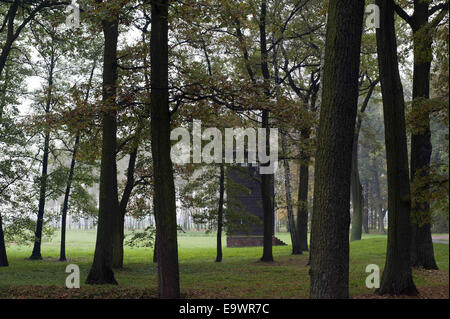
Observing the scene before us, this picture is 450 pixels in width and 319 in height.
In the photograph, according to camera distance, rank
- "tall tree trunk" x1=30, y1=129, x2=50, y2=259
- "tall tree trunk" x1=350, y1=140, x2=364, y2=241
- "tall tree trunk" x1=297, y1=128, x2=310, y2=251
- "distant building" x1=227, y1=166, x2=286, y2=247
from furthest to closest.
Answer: "tall tree trunk" x1=350, y1=140, x2=364, y2=241, "distant building" x1=227, y1=166, x2=286, y2=247, "tall tree trunk" x1=30, y1=129, x2=50, y2=259, "tall tree trunk" x1=297, y1=128, x2=310, y2=251

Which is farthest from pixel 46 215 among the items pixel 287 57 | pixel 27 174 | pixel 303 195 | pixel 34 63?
pixel 287 57

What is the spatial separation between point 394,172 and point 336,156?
3.66m

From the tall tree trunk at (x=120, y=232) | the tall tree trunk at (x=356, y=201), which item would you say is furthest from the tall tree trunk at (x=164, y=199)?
the tall tree trunk at (x=356, y=201)

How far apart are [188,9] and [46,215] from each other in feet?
57.8

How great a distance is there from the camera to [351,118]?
7.23 m

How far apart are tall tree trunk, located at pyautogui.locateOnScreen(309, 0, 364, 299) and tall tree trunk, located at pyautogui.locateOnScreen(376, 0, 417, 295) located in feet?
10.9

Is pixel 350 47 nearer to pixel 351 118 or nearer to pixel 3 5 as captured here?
pixel 351 118

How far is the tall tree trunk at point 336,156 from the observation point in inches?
276

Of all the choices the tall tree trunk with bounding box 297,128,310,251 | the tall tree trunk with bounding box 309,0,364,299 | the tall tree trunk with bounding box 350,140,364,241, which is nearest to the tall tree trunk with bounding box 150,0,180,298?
the tall tree trunk with bounding box 309,0,364,299

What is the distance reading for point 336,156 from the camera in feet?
23.4

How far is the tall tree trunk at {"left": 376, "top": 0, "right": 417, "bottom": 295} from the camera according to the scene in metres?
9.84

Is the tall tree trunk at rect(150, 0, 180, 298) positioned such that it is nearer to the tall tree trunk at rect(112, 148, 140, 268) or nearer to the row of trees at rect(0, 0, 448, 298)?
the row of trees at rect(0, 0, 448, 298)

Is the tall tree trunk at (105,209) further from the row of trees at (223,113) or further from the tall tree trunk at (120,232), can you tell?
the tall tree trunk at (120,232)

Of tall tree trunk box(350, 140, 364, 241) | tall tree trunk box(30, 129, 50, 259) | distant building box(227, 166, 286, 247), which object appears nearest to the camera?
tall tree trunk box(30, 129, 50, 259)
